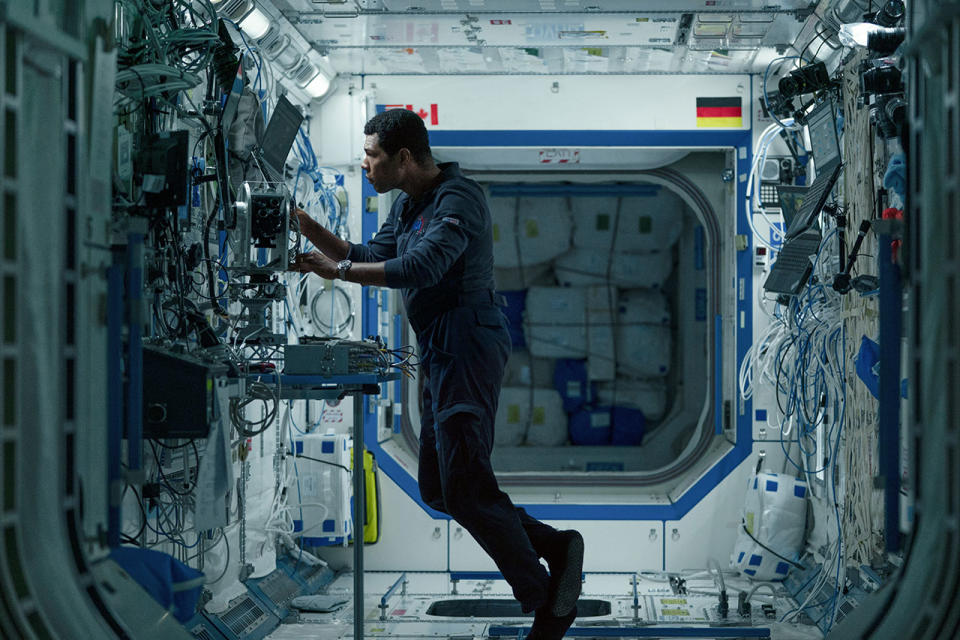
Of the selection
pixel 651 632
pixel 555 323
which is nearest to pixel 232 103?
pixel 651 632

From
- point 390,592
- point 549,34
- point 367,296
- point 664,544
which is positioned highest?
point 549,34

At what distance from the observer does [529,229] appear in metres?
7.91

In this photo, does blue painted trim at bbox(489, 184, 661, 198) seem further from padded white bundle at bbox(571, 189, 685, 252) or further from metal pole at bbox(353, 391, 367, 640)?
metal pole at bbox(353, 391, 367, 640)

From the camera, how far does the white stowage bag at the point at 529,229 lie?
7867 millimetres

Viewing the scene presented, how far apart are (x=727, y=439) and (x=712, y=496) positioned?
37 cm

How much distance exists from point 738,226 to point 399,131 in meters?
2.63

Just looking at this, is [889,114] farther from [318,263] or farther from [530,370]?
[530,370]

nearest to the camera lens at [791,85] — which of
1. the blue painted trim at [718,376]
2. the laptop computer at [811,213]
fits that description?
the laptop computer at [811,213]

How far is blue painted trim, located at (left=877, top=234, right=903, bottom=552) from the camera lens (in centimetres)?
234

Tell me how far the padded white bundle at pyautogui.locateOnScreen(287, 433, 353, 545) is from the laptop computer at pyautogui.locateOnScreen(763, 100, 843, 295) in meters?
2.33

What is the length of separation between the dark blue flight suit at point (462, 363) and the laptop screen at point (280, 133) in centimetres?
90

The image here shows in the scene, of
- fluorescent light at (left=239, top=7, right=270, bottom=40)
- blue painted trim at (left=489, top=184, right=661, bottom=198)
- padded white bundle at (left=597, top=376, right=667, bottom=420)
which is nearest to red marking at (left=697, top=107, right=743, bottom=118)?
blue painted trim at (left=489, top=184, right=661, bottom=198)

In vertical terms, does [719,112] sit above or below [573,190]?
above

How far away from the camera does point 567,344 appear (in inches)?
315
